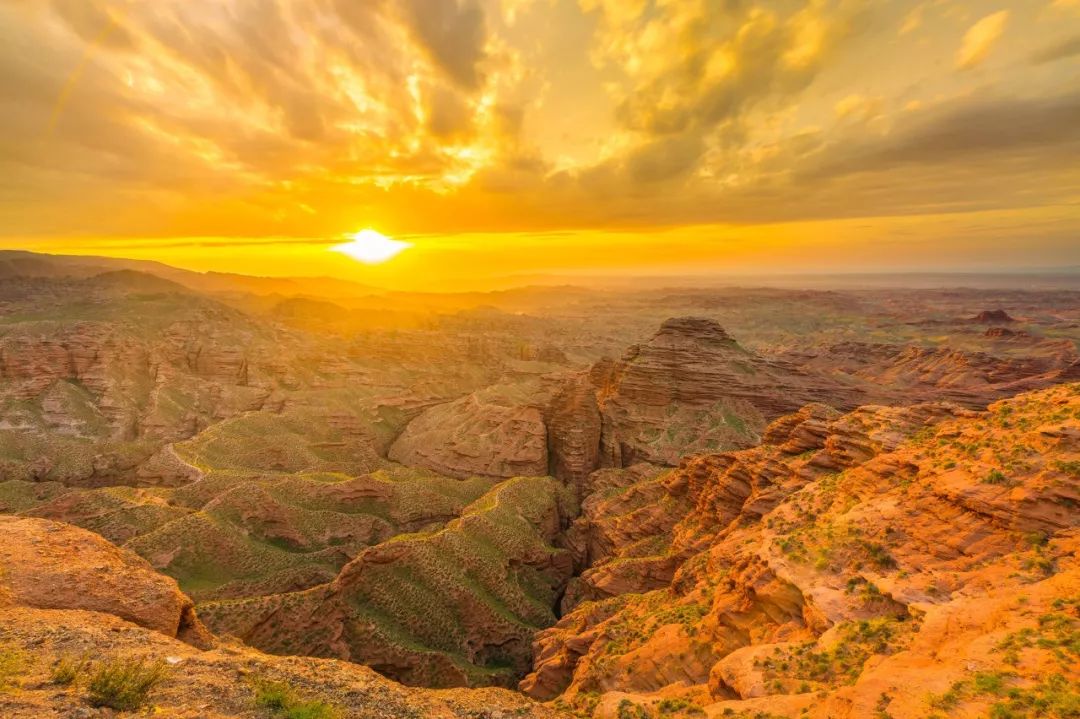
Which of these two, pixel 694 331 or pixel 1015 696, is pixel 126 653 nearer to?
pixel 1015 696

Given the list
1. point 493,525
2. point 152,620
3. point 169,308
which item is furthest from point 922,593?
point 169,308

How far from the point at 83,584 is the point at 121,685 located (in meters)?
9.77

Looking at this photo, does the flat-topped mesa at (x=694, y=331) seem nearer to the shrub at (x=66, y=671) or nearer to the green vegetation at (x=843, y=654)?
the green vegetation at (x=843, y=654)

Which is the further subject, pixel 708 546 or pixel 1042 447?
pixel 708 546

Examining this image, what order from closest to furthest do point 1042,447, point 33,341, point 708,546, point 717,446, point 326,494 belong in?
point 1042,447, point 708,546, point 326,494, point 717,446, point 33,341

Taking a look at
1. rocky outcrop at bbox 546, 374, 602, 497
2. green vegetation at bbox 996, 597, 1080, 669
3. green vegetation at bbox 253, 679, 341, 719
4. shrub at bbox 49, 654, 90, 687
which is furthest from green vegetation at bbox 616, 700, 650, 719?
rocky outcrop at bbox 546, 374, 602, 497

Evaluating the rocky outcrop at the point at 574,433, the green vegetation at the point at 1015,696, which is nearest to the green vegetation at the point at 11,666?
the green vegetation at the point at 1015,696

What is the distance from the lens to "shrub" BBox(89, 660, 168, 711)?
11133 millimetres

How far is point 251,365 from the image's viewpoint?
378 feet

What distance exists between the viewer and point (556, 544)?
54781mm

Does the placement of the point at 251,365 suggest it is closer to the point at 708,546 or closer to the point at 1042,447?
the point at 708,546

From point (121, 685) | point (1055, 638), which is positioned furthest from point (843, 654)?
point (121, 685)

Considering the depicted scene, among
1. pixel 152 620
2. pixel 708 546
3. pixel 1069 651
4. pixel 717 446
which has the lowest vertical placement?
pixel 717 446

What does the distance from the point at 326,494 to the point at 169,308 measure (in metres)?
118
